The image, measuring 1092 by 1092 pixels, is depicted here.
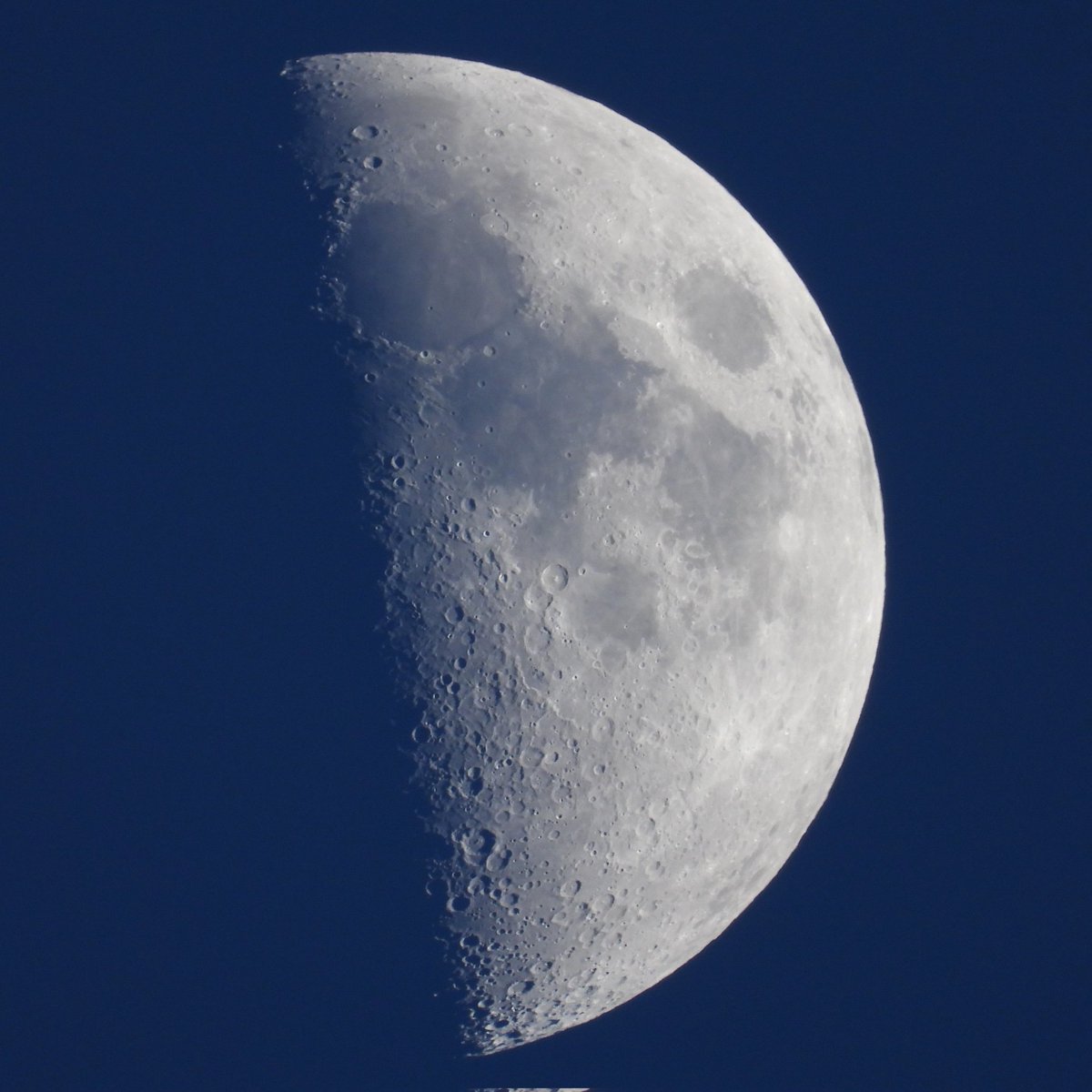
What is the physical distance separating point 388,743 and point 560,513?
1154 mm

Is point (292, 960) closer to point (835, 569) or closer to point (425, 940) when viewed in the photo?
point (425, 940)

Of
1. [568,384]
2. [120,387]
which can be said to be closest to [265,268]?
[120,387]

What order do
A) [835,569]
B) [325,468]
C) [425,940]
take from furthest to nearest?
[835,569]
[425,940]
[325,468]

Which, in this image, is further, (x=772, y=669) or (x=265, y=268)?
(x=772, y=669)

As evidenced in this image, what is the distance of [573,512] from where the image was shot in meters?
Result: 4.82

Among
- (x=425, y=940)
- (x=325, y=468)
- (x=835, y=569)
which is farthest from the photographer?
(x=835, y=569)

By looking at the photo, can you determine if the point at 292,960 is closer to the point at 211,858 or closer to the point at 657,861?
the point at 211,858

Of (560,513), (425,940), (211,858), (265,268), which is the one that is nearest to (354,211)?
Answer: (265,268)

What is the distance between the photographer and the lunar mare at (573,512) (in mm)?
4777

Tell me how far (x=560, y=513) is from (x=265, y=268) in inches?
62.5

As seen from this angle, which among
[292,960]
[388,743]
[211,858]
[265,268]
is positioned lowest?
[292,960]

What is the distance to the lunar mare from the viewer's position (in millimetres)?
4777

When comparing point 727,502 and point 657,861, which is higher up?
point 727,502

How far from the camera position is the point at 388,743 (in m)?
4.80
